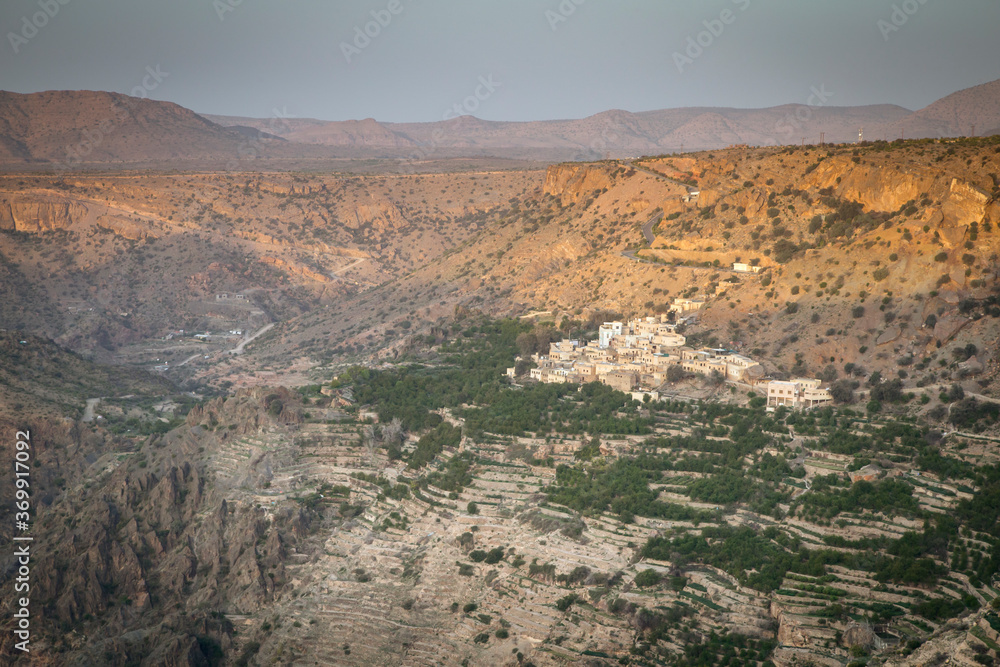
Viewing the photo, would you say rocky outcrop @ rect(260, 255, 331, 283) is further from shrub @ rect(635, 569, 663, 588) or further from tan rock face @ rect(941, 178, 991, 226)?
shrub @ rect(635, 569, 663, 588)

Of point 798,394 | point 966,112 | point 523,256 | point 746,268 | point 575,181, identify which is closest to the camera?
point 798,394

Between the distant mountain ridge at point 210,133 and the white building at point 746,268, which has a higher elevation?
the distant mountain ridge at point 210,133

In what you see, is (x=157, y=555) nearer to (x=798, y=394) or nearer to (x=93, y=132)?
(x=798, y=394)

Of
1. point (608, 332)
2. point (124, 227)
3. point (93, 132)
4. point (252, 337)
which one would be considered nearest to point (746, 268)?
point (608, 332)

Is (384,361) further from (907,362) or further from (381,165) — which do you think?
(381,165)

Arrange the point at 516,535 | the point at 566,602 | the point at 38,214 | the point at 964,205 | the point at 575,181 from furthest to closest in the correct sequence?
the point at 38,214 < the point at 575,181 < the point at 964,205 < the point at 516,535 < the point at 566,602

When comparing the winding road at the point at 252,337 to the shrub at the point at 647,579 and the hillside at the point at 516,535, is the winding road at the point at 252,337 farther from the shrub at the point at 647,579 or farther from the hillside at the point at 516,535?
the shrub at the point at 647,579

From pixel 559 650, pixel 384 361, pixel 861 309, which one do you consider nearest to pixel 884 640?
A: pixel 559 650

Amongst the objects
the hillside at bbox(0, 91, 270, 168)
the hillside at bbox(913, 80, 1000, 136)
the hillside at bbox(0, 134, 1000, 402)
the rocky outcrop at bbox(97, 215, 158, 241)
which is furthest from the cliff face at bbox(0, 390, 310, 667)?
the hillside at bbox(0, 91, 270, 168)

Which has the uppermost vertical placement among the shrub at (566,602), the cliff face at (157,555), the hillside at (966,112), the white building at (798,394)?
the hillside at (966,112)

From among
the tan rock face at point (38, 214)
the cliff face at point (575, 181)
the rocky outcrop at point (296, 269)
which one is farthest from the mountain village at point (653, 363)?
the tan rock face at point (38, 214)
